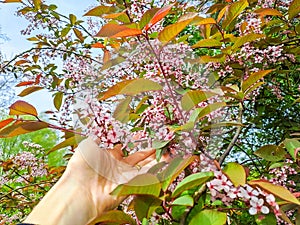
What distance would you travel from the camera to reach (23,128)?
32.4 inches

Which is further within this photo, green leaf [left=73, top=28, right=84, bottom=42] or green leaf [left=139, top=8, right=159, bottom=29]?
green leaf [left=73, top=28, right=84, bottom=42]

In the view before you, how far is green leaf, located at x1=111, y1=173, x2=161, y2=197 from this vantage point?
603 millimetres

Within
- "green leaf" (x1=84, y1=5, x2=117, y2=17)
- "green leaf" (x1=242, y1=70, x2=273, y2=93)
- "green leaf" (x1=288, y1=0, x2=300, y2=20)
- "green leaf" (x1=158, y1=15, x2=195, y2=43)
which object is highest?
"green leaf" (x1=84, y1=5, x2=117, y2=17)

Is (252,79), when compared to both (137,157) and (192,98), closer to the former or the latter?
(192,98)

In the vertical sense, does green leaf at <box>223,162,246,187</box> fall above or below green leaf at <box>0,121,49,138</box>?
below

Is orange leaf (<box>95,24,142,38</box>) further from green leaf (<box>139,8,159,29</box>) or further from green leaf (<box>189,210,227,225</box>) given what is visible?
green leaf (<box>189,210,227,225</box>)

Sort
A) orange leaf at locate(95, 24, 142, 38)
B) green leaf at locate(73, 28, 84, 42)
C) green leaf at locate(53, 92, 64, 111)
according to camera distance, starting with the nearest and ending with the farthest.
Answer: orange leaf at locate(95, 24, 142, 38) < green leaf at locate(53, 92, 64, 111) < green leaf at locate(73, 28, 84, 42)

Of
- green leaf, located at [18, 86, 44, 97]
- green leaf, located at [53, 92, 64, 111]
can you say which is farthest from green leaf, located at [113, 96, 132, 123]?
green leaf, located at [18, 86, 44, 97]

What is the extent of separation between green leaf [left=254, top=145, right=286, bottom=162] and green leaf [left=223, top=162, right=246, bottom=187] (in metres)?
0.31

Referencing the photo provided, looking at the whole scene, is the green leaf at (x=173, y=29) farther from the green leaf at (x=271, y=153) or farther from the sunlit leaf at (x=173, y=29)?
the green leaf at (x=271, y=153)

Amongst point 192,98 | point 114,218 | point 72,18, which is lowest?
point 114,218

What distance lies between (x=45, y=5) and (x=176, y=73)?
4.10 ft

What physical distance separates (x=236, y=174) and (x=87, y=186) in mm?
237

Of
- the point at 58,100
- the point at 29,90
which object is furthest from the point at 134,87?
the point at 29,90
